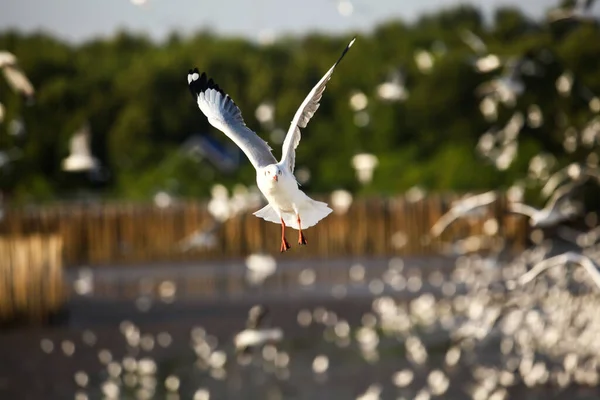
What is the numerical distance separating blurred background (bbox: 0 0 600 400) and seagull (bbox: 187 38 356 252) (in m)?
3.81

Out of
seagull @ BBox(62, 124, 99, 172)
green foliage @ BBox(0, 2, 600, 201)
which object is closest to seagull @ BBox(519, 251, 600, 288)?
seagull @ BBox(62, 124, 99, 172)

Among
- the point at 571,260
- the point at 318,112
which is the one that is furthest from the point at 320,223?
the point at 571,260

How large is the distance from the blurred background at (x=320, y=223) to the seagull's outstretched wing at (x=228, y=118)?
417 centimetres

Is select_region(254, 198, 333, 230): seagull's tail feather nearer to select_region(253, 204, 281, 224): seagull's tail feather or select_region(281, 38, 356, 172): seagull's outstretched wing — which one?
select_region(253, 204, 281, 224): seagull's tail feather

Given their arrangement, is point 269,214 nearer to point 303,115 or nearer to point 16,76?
point 303,115

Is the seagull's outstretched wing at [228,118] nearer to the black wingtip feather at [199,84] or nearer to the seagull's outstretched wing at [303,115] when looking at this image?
the black wingtip feather at [199,84]

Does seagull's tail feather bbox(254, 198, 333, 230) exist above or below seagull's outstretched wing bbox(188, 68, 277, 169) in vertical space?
below

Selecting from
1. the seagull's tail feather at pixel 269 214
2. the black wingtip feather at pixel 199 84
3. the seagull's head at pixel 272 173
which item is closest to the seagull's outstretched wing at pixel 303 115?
the seagull's head at pixel 272 173

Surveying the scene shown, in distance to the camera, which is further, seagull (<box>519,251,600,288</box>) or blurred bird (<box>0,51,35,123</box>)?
blurred bird (<box>0,51,35,123</box>)

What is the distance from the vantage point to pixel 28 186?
2295 inches

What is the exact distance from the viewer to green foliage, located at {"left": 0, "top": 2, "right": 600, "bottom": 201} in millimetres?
54906

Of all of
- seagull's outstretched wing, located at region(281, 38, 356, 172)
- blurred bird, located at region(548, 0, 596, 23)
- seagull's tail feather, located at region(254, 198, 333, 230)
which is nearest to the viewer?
seagull's outstretched wing, located at region(281, 38, 356, 172)

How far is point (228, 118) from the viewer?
49.1ft

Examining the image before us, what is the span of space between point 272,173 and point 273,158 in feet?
1.94
